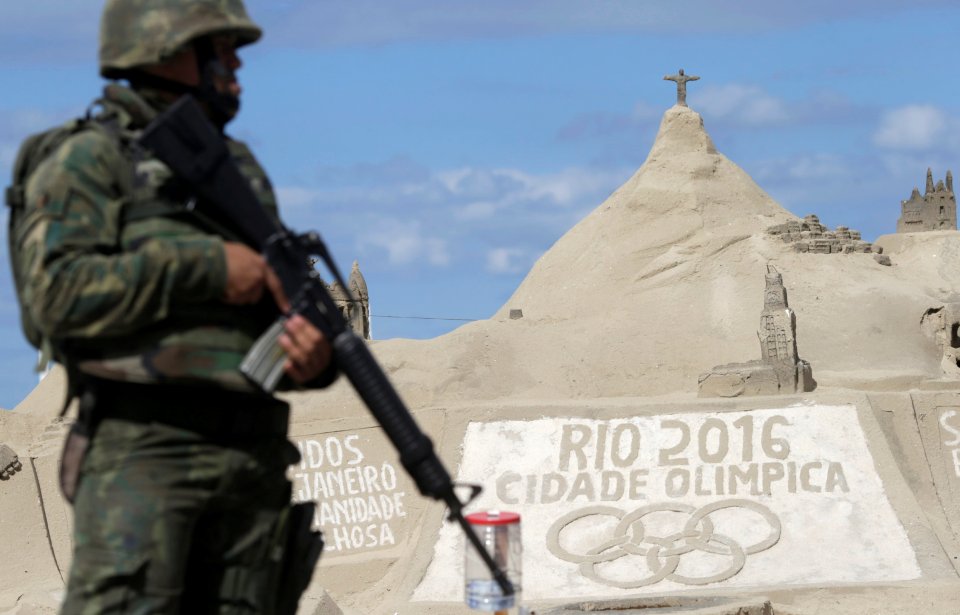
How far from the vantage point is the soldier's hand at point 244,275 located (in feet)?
10.4

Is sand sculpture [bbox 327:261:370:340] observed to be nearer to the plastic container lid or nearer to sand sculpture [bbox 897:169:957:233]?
sand sculpture [bbox 897:169:957:233]

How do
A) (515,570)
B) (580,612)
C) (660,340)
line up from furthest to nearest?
(660,340) → (580,612) → (515,570)

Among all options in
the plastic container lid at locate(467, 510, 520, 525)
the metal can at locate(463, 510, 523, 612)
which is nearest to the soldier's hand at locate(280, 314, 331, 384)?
the metal can at locate(463, 510, 523, 612)

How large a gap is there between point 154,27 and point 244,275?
0.72 meters

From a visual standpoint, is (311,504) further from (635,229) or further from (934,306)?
(635,229)

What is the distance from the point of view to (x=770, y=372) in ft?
60.8

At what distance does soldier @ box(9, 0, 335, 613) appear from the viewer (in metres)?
3.07

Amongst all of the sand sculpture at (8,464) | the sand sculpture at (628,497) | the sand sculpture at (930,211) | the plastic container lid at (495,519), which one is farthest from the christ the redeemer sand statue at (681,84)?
the plastic container lid at (495,519)

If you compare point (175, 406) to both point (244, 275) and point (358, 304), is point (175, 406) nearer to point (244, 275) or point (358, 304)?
point (244, 275)

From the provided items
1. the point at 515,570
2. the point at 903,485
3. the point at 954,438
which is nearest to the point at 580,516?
the point at 903,485

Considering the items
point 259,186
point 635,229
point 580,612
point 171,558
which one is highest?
point 635,229

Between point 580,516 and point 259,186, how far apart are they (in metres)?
9.43

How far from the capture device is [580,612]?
9211 millimetres

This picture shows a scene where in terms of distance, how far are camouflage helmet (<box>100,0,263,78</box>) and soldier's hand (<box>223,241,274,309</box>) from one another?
566 mm
